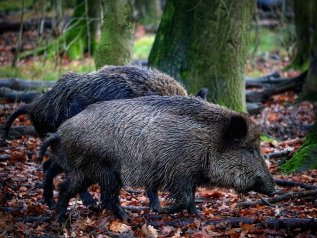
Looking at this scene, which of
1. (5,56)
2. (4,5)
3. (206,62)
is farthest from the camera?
(4,5)

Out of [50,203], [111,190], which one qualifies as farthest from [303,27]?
[111,190]

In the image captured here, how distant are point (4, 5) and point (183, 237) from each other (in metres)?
30.1

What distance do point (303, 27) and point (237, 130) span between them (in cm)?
1207

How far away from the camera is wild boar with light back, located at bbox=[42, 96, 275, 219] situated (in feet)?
21.9

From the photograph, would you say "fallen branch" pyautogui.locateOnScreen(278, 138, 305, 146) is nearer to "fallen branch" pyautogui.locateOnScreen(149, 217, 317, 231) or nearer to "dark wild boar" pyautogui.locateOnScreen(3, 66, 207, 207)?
"dark wild boar" pyautogui.locateOnScreen(3, 66, 207, 207)

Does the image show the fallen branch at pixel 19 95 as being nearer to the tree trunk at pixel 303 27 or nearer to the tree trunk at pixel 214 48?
the tree trunk at pixel 214 48

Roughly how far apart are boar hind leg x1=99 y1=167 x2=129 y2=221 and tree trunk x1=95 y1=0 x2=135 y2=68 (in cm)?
426

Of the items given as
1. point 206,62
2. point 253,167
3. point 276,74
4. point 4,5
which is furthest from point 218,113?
point 4,5

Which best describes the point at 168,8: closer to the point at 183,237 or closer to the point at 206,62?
the point at 206,62

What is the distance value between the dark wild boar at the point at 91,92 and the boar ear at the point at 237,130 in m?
1.52

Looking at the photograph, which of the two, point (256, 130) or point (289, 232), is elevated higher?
point (256, 130)

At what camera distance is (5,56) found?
2244cm

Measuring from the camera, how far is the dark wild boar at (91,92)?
8.41 metres

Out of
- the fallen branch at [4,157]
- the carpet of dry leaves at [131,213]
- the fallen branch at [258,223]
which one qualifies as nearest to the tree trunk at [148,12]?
the carpet of dry leaves at [131,213]
